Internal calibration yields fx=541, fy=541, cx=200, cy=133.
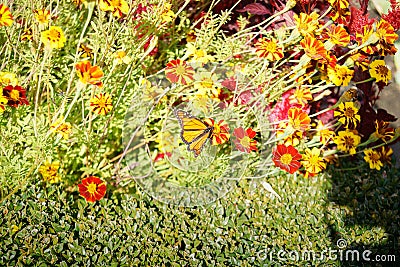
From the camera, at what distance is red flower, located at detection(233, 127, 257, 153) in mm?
2080

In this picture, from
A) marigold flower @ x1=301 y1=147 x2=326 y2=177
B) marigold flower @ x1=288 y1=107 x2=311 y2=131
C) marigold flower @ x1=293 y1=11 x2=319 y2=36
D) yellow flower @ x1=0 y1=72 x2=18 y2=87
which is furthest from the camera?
marigold flower @ x1=301 y1=147 x2=326 y2=177

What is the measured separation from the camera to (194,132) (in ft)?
6.18

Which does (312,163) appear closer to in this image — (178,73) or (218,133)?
(218,133)

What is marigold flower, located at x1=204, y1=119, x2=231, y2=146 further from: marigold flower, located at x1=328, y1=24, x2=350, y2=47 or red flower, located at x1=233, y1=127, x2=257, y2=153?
marigold flower, located at x1=328, y1=24, x2=350, y2=47

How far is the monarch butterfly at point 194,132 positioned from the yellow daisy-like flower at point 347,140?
0.66 meters

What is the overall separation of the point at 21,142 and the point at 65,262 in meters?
0.51

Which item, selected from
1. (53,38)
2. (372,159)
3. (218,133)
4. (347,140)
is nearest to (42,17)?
(53,38)

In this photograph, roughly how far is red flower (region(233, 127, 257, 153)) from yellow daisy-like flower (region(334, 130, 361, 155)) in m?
0.42

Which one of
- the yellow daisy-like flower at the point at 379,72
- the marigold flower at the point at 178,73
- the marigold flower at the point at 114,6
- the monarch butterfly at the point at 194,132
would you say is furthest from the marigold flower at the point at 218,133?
the yellow daisy-like flower at the point at 379,72

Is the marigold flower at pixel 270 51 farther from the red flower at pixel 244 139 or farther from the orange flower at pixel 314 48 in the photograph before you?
the red flower at pixel 244 139

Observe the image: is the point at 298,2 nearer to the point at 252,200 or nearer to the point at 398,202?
the point at 252,200

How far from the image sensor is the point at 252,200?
2.18m

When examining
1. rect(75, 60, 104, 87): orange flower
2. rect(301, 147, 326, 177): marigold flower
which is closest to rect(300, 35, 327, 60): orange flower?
rect(301, 147, 326, 177): marigold flower

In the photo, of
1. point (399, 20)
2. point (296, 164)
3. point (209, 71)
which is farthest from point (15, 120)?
point (399, 20)
